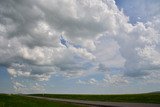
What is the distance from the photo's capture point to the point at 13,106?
38312mm

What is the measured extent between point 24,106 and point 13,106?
238 cm

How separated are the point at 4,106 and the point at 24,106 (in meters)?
4.03

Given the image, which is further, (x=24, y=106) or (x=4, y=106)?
(x=24, y=106)

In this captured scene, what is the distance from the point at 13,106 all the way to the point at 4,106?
1652 millimetres

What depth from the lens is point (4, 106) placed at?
36875mm

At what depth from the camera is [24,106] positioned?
40.4 meters
